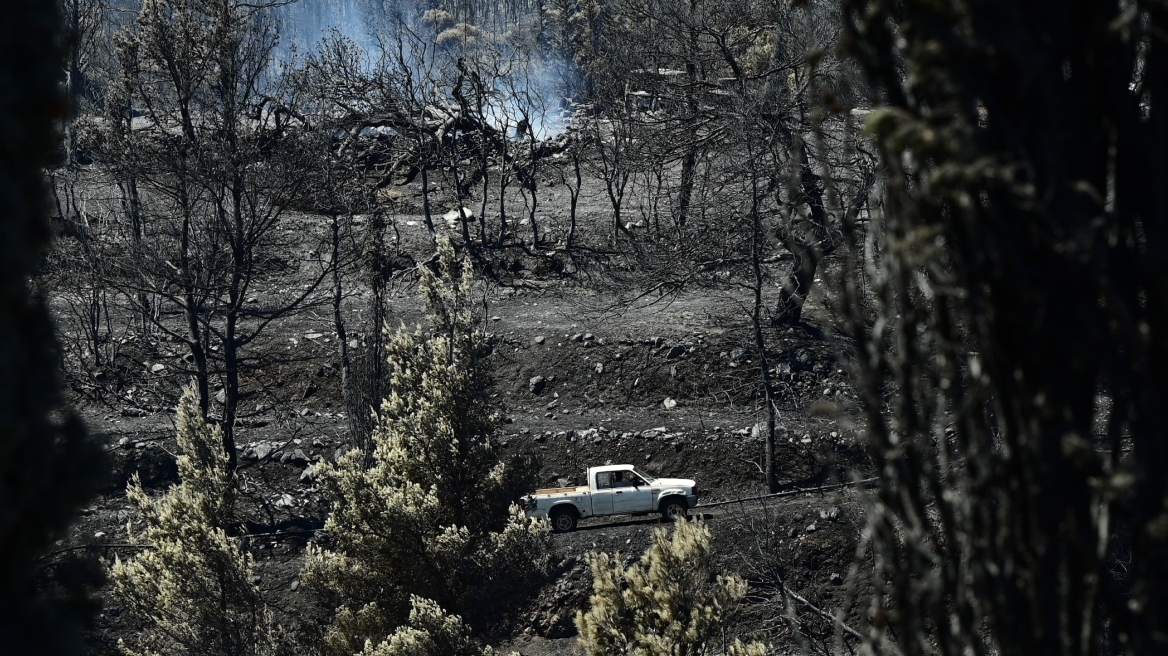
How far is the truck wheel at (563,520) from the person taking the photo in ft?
44.3

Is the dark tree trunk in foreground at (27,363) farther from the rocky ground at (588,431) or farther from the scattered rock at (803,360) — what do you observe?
the scattered rock at (803,360)

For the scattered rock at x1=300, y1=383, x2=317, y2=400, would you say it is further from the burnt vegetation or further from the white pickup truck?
the white pickup truck

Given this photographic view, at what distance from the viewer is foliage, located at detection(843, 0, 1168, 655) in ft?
4.93

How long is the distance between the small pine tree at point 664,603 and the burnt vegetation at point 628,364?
0.03m

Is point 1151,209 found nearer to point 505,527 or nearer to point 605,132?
point 505,527

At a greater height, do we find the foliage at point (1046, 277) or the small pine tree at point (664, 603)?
the foliage at point (1046, 277)

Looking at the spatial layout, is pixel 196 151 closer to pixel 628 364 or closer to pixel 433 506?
pixel 628 364

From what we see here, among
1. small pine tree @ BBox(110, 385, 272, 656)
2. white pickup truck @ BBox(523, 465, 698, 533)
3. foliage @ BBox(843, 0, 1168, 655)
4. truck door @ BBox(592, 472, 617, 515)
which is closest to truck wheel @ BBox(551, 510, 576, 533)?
white pickup truck @ BBox(523, 465, 698, 533)

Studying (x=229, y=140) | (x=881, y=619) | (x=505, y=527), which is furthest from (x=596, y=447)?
(x=881, y=619)

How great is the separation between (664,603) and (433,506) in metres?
3.17

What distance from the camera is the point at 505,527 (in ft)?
Answer: 30.0

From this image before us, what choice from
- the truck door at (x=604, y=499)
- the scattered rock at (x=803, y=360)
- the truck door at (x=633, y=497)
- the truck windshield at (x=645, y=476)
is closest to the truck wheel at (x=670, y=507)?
the truck door at (x=633, y=497)

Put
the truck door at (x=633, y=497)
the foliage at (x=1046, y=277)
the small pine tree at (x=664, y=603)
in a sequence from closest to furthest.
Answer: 1. the foliage at (x=1046, y=277)
2. the small pine tree at (x=664, y=603)
3. the truck door at (x=633, y=497)

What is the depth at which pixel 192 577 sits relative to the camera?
849cm
